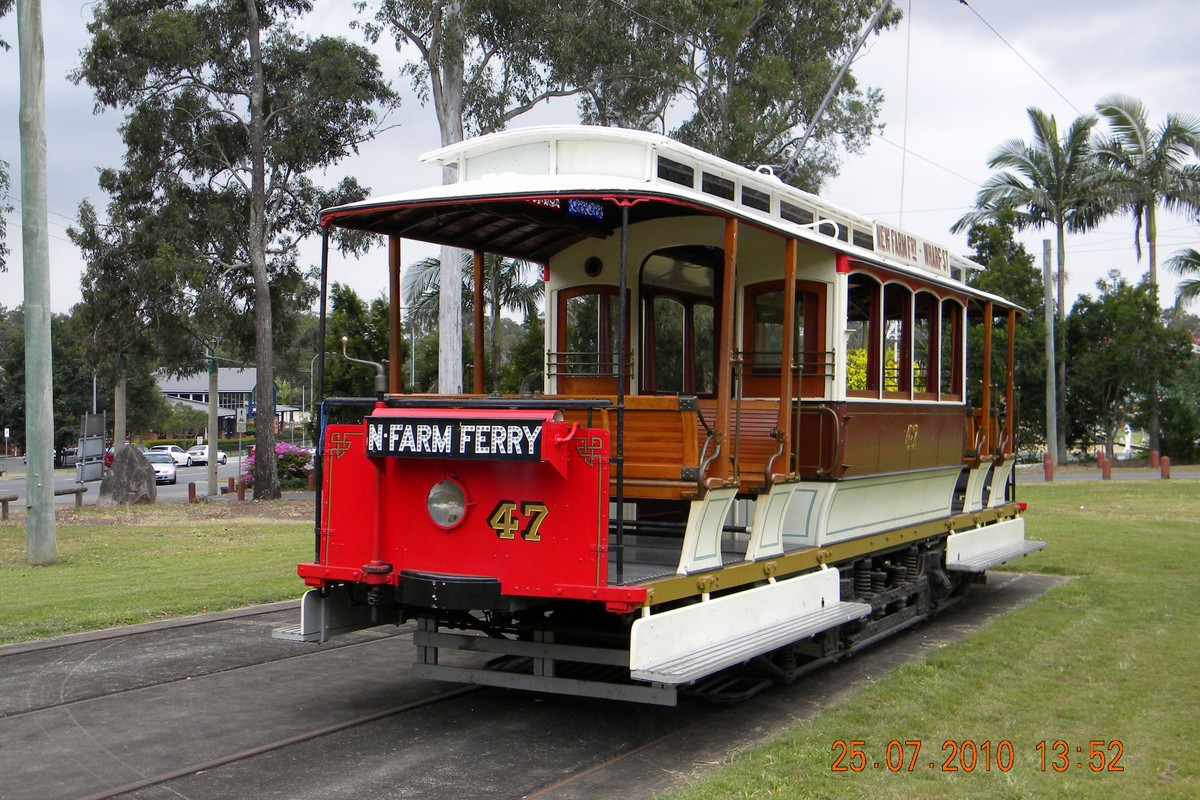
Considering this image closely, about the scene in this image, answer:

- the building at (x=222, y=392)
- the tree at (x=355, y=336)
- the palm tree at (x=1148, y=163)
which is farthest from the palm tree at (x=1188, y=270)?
the building at (x=222, y=392)

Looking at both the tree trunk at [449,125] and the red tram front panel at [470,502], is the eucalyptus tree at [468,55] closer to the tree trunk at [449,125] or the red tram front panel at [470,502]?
the tree trunk at [449,125]

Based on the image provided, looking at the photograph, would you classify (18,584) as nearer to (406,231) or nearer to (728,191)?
(406,231)

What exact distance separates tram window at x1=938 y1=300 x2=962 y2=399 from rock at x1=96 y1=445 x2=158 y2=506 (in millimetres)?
21739

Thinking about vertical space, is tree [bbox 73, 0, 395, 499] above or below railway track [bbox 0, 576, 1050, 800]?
above

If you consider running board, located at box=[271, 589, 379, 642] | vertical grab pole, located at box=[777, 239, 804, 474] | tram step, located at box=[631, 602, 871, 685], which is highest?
vertical grab pole, located at box=[777, 239, 804, 474]

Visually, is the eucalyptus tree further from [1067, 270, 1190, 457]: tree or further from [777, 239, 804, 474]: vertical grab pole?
[1067, 270, 1190, 457]: tree

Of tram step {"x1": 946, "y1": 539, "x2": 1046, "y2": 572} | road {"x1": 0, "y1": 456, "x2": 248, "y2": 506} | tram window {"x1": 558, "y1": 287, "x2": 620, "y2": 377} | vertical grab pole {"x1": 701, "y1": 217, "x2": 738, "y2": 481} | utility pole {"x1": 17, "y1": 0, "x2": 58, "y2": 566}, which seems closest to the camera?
vertical grab pole {"x1": 701, "y1": 217, "x2": 738, "y2": 481}

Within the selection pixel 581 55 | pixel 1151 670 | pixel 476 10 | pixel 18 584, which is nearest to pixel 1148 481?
pixel 581 55

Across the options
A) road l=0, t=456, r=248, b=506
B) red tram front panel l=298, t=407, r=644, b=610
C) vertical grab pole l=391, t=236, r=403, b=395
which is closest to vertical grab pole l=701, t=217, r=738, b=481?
red tram front panel l=298, t=407, r=644, b=610

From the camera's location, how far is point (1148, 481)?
30.2 metres

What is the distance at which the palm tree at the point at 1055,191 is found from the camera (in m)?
40.3

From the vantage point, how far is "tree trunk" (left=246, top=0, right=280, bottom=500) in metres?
29.9

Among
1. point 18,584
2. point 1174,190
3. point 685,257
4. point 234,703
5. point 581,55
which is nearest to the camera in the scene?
point 234,703

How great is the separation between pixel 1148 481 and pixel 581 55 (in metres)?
18.0
